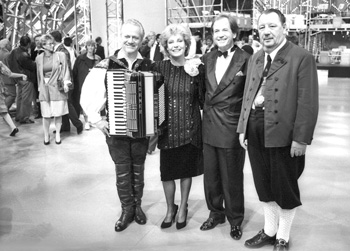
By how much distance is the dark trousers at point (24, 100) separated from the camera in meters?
7.95

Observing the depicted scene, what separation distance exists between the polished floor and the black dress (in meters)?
0.52

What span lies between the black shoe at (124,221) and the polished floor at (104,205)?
4 cm

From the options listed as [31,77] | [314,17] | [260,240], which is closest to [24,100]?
[31,77]

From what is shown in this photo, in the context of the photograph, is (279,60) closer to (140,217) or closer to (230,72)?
(230,72)

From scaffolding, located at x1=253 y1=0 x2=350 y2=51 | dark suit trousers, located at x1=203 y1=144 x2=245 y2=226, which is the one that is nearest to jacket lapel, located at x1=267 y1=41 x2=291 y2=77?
dark suit trousers, located at x1=203 y1=144 x2=245 y2=226

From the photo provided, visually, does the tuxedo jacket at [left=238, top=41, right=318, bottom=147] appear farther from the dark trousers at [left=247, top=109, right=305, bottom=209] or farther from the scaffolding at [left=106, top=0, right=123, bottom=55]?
the scaffolding at [left=106, top=0, right=123, bottom=55]

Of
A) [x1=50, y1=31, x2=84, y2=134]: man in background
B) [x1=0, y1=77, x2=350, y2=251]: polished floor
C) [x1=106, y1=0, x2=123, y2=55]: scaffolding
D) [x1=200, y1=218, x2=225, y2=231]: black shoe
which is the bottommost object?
[x1=0, y1=77, x2=350, y2=251]: polished floor

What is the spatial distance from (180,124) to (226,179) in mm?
539

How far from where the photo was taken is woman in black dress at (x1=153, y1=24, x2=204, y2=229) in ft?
9.66

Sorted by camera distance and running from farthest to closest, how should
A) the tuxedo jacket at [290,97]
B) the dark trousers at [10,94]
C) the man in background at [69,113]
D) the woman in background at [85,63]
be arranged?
the dark trousers at [10,94], the man in background at [69,113], the woman in background at [85,63], the tuxedo jacket at [290,97]

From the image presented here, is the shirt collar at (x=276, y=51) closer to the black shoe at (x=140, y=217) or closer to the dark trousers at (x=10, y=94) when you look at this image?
the black shoe at (x=140, y=217)

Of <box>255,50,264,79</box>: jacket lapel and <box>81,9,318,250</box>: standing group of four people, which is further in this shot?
<box>255,50,264,79</box>: jacket lapel

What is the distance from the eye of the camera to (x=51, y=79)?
584 cm

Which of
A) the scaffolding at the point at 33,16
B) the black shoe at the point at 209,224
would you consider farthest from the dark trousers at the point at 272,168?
the scaffolding at the point at 33,16
